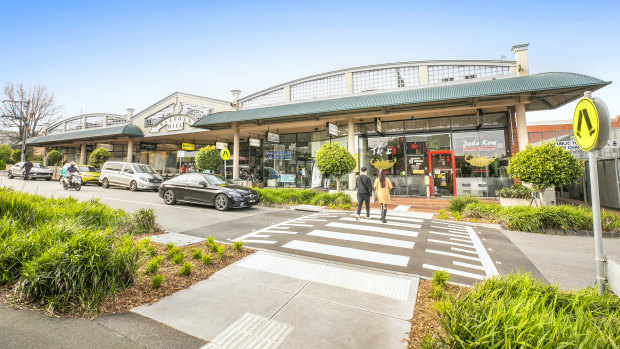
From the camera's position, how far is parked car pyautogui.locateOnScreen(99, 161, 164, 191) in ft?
54.6

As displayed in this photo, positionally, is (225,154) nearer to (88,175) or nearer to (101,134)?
(88,175)

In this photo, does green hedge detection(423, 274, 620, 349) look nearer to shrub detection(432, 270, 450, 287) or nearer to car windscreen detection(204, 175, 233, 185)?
A: shrub detection(432, 270, 450, 287)

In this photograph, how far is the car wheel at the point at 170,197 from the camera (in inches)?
439

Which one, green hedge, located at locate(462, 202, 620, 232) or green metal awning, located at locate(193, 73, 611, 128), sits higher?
green metal awning, located at locate(193, 73, 611, 128)

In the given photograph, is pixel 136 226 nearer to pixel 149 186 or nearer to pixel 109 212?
pixel 109 212

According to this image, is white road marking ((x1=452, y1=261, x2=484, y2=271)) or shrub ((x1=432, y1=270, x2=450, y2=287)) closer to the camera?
shrub ((x1=432, y1=270, x2=450, y2=287))

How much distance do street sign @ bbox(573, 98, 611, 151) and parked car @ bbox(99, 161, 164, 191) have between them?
19176 millimetres

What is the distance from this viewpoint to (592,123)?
2.64 m

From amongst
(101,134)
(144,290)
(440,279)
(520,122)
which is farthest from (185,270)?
(101,134)

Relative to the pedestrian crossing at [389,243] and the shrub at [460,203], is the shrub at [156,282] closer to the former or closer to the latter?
the pedestrian crossing at [389,243]

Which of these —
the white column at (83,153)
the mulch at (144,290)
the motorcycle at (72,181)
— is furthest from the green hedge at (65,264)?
the white column at (83,153)

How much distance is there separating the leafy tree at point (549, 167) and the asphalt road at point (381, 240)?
10.3ft

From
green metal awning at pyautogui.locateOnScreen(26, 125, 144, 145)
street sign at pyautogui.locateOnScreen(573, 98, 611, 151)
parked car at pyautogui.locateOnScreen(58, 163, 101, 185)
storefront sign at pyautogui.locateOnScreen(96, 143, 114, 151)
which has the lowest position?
street sign at pyautogui.locateOnScreen(573, 98, 611, 151)

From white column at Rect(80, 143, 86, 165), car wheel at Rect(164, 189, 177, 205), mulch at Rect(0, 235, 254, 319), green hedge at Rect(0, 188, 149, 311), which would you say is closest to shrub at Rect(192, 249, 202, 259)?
mulch at Rect(0, 235, 254, 319)
